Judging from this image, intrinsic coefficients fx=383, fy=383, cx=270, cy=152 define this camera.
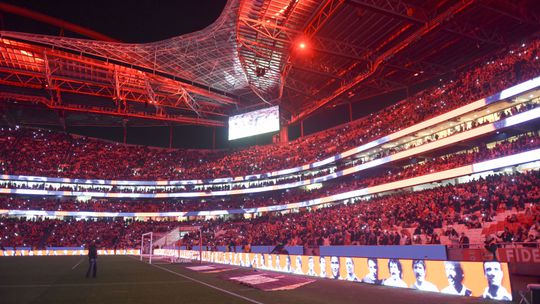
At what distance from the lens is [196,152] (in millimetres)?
73000

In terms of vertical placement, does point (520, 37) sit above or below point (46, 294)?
above

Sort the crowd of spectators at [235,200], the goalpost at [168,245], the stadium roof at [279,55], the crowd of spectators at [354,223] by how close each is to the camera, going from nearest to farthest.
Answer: the crowd of spectators at [354,223] < the stadium roof at [279,55] < the goalpost at [168,245] < the crowd of spectators at [235,200]

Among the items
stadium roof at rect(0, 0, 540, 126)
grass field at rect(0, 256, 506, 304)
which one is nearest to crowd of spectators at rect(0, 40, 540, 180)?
stadium roof at rect(0, 0, 540, 126)

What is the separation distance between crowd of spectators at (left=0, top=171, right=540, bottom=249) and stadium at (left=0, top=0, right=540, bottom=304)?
0.22m

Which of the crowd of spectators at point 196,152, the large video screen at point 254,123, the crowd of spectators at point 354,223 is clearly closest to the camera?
the crowd of spectators at point 354,223

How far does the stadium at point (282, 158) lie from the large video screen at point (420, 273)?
0.06 metres

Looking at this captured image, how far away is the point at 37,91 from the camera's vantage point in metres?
56.4

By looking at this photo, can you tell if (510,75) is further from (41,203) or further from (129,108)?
(41,203)

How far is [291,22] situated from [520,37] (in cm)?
2047

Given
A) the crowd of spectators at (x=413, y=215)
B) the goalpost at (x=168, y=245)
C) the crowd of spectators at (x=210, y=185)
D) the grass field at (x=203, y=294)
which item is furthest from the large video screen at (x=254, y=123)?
the grass field at (x=203, y=294)

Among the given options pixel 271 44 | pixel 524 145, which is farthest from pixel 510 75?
pixel 271 44

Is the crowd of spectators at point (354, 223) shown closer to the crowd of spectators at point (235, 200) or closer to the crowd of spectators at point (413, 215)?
the crowd of spectators at point (413, 215)

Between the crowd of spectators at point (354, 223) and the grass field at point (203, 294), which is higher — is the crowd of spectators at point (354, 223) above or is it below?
above

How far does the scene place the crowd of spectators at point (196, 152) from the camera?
39031mm
